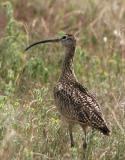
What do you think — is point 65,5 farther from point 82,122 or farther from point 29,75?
point 82,122

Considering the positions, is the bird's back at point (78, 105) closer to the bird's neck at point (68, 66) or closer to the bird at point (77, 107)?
the bird at point (77, 107)

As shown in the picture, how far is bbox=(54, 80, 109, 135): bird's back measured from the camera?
8328mm

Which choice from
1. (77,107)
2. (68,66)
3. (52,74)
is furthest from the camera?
(52,74)

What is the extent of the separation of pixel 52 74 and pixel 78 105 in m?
→ 2.74

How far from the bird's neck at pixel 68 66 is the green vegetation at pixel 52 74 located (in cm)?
29

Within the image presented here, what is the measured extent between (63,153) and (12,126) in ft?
2.17

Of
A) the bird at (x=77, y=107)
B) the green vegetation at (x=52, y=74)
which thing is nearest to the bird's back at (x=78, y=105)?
the bird at (x=77, y=107)

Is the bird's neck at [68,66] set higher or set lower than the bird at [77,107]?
higher

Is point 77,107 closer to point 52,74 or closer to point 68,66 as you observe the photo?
point 68,66

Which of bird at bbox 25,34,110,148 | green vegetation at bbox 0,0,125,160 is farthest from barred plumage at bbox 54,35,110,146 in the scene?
green vegetation at bbox 0,0,125,160

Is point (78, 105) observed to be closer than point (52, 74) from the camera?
Yes

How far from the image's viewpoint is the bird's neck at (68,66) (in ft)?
30.2

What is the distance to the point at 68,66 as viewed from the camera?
370 inches

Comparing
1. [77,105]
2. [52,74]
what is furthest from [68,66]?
[52,74]
